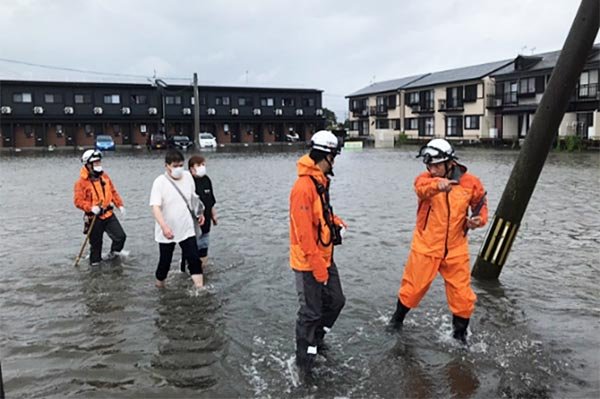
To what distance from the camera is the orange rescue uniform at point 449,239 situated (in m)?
5.00

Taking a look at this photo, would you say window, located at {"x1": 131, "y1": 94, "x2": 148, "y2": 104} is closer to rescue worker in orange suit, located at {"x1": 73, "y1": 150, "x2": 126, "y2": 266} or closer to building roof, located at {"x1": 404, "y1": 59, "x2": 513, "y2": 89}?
building roof, located at {"x1": 404, "y1": 59, "x2": 513, "y2": 89}

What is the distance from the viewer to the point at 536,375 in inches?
185

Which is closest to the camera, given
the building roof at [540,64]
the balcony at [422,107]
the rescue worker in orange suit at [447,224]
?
the rescue worker in orange suit at [447,224]

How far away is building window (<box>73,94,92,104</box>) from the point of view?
58781mm

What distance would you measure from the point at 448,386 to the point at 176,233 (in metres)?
3.63

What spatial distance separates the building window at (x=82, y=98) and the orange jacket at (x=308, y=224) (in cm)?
6001

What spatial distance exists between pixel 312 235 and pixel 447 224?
53.6 inches

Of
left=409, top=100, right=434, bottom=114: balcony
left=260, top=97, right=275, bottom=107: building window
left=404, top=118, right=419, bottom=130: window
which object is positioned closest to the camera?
left=409, top=100, right=434, bottom=114: balcony

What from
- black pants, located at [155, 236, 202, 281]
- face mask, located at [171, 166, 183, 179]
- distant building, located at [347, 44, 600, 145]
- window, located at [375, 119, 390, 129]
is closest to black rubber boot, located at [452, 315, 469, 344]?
black pants, located at [155, 236, 202, 281]

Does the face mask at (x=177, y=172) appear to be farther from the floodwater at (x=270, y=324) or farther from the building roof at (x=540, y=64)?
the building roof at (x=540, y=64)

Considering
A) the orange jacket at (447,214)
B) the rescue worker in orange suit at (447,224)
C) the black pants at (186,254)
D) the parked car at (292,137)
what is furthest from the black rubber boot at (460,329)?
the parked car at (292,137)

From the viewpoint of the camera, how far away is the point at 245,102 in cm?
6638

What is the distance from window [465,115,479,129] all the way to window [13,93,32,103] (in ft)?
146

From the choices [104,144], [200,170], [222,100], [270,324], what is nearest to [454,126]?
[222,100]
